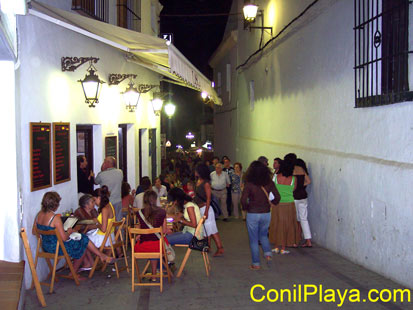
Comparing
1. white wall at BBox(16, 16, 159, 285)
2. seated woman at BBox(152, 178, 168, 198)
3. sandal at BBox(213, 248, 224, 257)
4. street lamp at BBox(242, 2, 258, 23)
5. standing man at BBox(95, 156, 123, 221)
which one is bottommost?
sandal at BBox(213, 248, 224, 257)

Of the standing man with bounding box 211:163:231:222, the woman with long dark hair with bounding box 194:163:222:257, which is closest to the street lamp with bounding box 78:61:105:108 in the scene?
the woman with long dark hair with bounding box 194:163:222:257

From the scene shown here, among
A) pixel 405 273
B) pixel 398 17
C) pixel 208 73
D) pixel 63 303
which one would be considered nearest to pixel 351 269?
pixel 405 273

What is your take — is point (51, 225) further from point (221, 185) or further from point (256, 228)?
point (221, 185)

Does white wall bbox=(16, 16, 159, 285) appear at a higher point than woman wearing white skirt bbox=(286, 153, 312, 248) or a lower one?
higher

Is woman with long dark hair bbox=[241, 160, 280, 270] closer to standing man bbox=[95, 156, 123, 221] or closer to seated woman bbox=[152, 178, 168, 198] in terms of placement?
standing man bbox=[95, 156, 123, 221]

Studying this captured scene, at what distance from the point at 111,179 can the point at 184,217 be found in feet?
7.14

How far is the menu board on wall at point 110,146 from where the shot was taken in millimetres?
10780

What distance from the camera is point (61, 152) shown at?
796 cm

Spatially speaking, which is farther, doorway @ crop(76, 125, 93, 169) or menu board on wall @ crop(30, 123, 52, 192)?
doorway @ crop(76, 125, 93, 169)

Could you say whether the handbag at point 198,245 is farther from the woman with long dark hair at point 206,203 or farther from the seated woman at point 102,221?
the seated woman at point 102,221

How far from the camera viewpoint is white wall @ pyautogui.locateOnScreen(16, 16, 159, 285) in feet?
21.9

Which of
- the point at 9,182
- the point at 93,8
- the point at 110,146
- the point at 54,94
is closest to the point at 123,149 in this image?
the point at 110,146

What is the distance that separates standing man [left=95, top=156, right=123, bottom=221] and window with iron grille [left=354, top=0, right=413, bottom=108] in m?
4.62

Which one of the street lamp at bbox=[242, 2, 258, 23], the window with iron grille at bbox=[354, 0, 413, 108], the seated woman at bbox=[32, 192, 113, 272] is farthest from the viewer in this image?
the street lamp at bbox=[242, 2, 258, 23]
